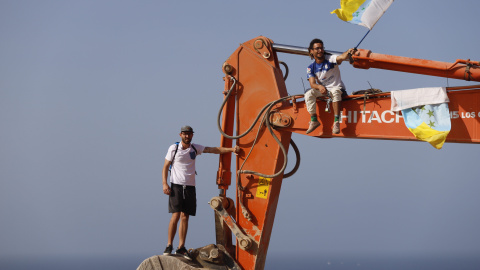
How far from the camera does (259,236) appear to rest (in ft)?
39.8

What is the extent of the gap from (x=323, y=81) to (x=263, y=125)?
1135 mm

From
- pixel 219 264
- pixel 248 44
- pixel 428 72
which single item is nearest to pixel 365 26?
pixel 428 72

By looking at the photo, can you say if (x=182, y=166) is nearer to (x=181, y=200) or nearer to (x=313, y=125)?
(x=181, y=200)

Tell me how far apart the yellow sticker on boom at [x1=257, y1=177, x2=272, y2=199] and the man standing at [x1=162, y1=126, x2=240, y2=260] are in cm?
56

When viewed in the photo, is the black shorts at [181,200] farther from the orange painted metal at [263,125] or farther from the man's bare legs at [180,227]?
the orange painted metal at [263,125]

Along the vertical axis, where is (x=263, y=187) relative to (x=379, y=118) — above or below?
below

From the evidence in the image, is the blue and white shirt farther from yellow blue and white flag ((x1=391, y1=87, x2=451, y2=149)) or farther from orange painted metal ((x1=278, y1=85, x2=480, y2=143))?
yellow blue and white flag ((x1=391, y1=87, x2=451, y2=149))

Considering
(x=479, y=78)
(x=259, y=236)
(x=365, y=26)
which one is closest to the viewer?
(x=479, y=78)

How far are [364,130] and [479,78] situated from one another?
5.29 feet

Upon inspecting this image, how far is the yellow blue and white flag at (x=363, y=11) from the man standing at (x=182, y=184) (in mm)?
2419

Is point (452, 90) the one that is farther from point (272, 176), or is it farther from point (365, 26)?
point (272, 176)

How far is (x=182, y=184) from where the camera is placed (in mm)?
12266

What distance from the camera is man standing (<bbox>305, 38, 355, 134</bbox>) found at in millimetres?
11383

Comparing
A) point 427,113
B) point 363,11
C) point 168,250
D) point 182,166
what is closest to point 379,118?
point 427,113
